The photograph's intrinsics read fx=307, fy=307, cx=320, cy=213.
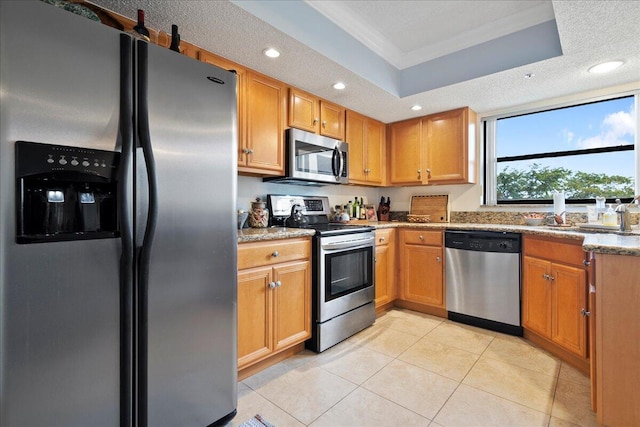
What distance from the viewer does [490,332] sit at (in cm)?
269

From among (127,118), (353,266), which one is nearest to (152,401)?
(127,118)

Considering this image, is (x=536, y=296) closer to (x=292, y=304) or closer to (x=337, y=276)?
(x=337, y=276)

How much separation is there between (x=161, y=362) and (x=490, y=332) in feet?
8.56

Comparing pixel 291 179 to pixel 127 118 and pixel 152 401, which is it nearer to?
pixel 127 118

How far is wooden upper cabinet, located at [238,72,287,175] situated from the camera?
2.28 metres

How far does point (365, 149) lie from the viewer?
347 cm

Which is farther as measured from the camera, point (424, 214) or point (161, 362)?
Answer: point (424, 214)

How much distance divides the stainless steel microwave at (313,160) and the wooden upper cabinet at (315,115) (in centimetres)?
9

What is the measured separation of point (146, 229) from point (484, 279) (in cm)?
270

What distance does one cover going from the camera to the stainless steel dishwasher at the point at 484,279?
8.51ft

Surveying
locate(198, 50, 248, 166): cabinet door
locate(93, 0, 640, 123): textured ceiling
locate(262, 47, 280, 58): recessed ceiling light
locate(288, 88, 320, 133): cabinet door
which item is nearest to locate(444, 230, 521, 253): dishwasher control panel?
locate(93, 0, 640, 123): textured ceiling

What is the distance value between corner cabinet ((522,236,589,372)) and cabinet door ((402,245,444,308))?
0.71 meters

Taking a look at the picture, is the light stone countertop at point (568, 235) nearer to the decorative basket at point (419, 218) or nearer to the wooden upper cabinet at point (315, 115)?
the decorative basket at point (419, 218)

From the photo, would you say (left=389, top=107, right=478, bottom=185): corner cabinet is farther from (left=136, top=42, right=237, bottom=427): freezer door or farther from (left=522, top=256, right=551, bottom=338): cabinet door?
(left=136, top=42, right=237, bottom=427): freezer door
